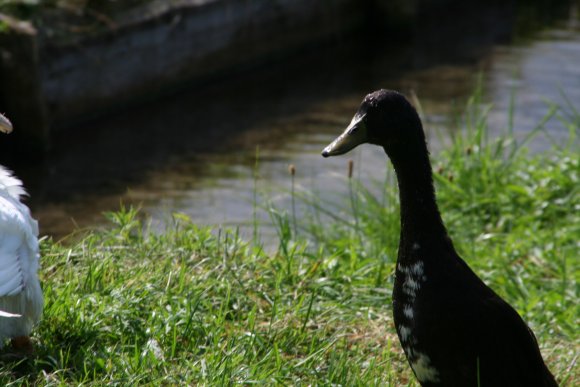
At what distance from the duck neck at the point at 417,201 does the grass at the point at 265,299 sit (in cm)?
53

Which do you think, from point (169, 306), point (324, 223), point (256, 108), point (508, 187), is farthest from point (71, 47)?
point (169, 306)

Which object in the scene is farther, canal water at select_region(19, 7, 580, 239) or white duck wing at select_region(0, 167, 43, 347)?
canal water at select_region(19, 7, 580, 239)

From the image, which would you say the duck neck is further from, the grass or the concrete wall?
the concrete wall

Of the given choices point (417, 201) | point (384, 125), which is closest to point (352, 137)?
point (384, 125)

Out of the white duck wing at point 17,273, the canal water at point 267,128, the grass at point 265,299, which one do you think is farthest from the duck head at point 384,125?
the canal water at point 267,128

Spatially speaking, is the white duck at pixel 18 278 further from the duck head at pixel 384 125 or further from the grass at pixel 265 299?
the duck head at pixel 384 125

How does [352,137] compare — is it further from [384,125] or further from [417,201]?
[417,201]

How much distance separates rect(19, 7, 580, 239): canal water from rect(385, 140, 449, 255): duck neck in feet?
7.01

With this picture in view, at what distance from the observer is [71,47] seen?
8047 mm

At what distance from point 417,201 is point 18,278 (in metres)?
1.28

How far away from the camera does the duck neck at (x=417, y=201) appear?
3.12 metres

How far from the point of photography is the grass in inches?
130

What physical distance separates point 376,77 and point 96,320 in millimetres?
7399

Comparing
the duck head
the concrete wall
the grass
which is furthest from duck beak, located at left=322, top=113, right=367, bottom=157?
the concrete wall
